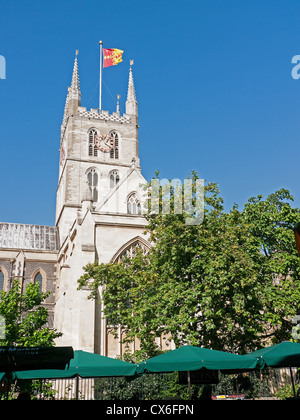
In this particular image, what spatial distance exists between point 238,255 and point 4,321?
12282 millimetres

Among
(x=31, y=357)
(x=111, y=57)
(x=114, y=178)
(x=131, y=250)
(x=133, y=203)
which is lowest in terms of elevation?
(x=31, y=357)

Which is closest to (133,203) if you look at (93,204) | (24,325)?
(93,204)

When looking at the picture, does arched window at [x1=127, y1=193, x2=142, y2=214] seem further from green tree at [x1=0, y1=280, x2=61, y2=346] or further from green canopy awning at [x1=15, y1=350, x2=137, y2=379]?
green canopy awning at [x1=15, y1=350, x2=137, y2=379]

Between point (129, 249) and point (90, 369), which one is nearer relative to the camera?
point (90, 369)

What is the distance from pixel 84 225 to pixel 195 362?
17.6 meters

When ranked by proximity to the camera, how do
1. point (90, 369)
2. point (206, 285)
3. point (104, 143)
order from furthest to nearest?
point (104, 143) < point (206, 285) < point (90, 369)

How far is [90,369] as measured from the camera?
998 centimetres

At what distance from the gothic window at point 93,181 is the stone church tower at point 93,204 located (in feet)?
0.18

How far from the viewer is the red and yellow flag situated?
52.5 m

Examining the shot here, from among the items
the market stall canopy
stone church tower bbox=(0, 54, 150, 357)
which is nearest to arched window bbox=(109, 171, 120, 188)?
stone church tower bbox=(0, 54, 150, 357)

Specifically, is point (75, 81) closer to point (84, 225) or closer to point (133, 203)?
point (133, 203)
